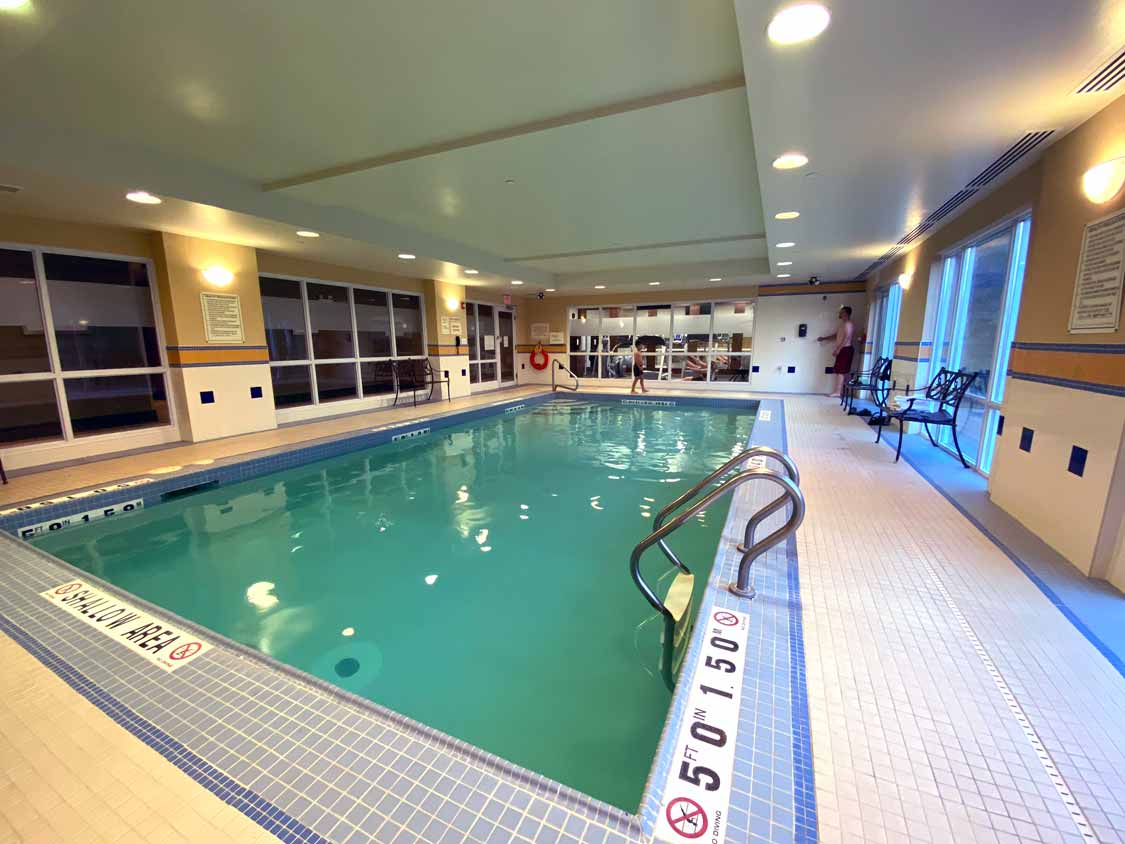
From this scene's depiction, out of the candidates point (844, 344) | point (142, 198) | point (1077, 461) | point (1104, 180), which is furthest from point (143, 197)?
point (844, 344)

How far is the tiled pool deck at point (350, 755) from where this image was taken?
3.28ft

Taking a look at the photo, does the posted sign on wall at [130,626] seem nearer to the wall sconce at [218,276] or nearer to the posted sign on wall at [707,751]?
the posted sign on wall at [707,751]

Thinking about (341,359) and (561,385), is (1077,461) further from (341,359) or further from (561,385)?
(561,385)

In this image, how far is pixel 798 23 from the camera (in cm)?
154

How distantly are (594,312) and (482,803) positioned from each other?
10452 millimetres

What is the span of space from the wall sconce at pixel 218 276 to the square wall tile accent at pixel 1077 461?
23.3 ft

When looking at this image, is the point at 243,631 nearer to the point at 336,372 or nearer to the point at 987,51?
the point at 987,51

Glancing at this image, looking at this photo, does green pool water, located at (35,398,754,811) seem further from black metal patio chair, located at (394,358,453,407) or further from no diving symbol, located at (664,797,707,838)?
black metal patio chair, located at (394,358,453,407)

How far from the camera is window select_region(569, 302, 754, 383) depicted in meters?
9.70

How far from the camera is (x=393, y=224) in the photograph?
17.2 feet

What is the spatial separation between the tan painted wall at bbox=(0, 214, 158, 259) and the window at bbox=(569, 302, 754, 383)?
7806mm

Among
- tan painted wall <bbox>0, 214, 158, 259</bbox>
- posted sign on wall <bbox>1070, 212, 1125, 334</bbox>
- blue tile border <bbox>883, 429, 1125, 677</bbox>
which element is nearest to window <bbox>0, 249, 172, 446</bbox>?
tan painted wall <bbox>0, 214, 158, 259</bbox>

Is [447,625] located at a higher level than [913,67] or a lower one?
lower

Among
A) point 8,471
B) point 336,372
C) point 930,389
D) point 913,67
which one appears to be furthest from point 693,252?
point 336,372
